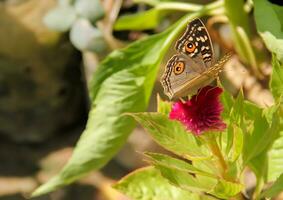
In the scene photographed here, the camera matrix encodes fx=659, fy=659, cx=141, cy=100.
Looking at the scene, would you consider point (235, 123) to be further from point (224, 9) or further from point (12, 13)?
point (12, 13)

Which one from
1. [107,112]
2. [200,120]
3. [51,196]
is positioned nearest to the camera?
[200,120]

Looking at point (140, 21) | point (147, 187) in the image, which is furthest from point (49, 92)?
point (147, 187)

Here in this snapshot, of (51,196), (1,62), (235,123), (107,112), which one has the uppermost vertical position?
(235,123)

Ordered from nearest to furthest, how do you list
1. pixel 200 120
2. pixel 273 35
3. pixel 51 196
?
pixel 200 120, pixel 273 35, pixel 51 196

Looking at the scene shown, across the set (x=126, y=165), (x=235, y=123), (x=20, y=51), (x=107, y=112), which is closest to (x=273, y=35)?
(x=235, y=123)

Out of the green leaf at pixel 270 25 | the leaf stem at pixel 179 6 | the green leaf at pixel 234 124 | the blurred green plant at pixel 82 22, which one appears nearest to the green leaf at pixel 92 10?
the blurred green plant at pixel 82 22

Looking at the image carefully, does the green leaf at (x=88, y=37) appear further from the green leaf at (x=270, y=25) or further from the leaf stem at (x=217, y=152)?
the leaf stem at (x=217, y=152)
